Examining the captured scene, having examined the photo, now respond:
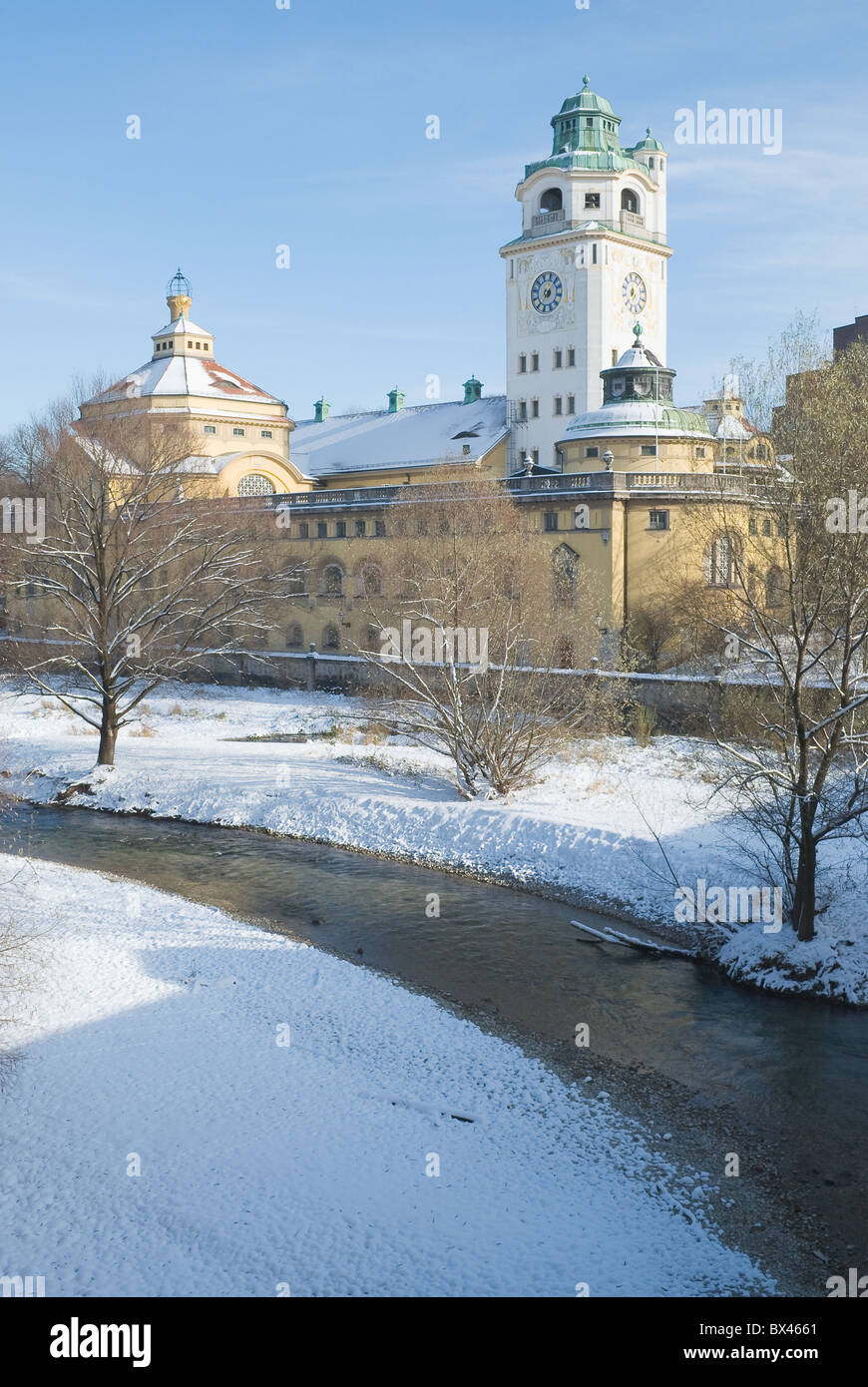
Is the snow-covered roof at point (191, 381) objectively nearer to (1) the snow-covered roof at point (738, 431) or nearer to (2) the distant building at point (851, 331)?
(2) the distant building at point (851, 331)

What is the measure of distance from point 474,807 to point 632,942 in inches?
321

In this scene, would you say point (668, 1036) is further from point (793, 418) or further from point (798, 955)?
point (793, 418)

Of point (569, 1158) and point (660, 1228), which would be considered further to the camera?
point (569, 1158)

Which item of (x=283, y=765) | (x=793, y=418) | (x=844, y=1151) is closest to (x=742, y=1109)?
(x=844, y=1151)

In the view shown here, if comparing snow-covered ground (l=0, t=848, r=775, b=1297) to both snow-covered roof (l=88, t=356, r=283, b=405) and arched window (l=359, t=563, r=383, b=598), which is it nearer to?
arched window (l=359, t=563, r=383, b=598)

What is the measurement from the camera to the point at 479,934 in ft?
63.7

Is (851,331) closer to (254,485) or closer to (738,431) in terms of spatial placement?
(254,485)

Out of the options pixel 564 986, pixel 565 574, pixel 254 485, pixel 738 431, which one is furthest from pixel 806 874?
pixel 254 485

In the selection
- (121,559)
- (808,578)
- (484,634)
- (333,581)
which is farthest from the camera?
(333,581)

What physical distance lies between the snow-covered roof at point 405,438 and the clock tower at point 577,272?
2080 millimetres

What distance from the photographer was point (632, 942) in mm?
18734

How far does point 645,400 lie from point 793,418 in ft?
115

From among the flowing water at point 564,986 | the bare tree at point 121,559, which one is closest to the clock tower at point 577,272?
the bare tree at point 121,559

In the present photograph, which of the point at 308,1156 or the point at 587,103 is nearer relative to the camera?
the point at 308,1156
